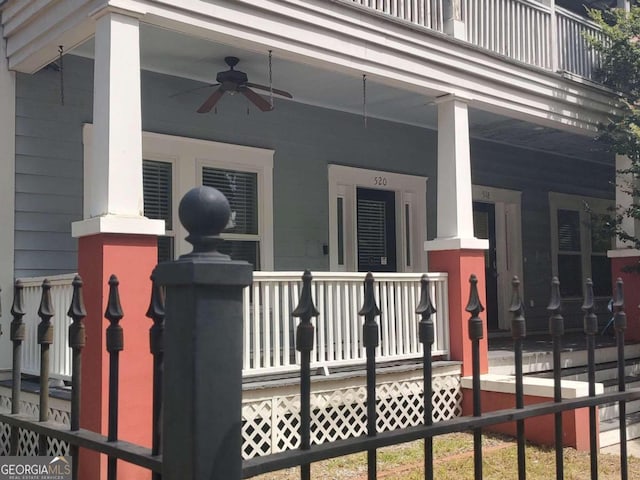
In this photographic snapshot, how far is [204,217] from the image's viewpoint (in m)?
1.69

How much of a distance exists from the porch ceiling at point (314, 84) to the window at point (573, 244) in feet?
5.76

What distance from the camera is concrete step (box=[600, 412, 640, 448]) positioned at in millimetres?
6306

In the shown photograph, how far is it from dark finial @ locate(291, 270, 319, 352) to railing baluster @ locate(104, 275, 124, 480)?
529 mm

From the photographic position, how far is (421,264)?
9.83 metres

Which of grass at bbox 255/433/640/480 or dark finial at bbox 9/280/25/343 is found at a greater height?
dark finial at bbox 9/280/25/343

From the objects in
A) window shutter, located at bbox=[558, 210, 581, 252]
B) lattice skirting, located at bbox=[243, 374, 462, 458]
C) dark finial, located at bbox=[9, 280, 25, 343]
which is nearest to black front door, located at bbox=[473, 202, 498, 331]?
window shutter, located at bbox=[558, 210, 581, 252]

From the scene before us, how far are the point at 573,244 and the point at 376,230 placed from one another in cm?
514

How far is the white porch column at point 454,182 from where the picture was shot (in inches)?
278

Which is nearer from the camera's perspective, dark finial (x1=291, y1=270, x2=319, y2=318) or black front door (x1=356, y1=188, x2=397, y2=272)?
dark finial (x1=291, y1=270, x2=319, y2=318)

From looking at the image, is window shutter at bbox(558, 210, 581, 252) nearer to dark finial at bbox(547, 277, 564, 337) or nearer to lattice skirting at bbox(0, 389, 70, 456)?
lattice skirting at bbox(0, 389, 70, 456)

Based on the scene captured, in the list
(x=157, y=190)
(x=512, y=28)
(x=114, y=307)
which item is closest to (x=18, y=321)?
(x=114, y=307)

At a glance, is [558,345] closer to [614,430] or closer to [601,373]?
[614,430]

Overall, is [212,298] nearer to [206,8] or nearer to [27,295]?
[206,8]

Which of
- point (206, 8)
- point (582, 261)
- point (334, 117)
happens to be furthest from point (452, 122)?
point (582, 261)
